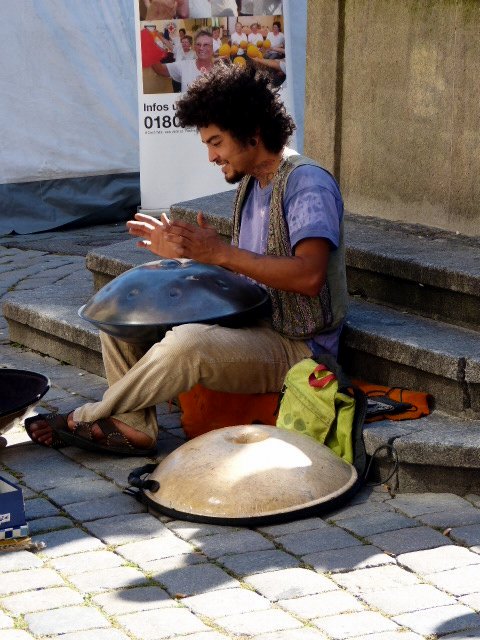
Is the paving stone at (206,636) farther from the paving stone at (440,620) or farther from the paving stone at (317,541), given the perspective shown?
the paving stone at (317,541)

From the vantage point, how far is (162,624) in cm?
358

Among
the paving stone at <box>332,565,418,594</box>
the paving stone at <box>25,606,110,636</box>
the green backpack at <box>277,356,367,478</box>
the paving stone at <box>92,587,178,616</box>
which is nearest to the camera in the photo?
the paving stone at <box>25,606,110,636</box>

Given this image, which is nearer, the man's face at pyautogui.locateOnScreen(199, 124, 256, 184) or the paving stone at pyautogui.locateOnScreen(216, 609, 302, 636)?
the paving stone at pyautogui.locateOnScreen(216, 609, 302, 636)

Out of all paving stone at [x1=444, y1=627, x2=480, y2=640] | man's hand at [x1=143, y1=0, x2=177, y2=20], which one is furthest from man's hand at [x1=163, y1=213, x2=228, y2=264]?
man's hand at [x1=143, y1=0, x2=177, y2=20]

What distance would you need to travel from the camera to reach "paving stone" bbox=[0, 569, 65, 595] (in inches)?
152

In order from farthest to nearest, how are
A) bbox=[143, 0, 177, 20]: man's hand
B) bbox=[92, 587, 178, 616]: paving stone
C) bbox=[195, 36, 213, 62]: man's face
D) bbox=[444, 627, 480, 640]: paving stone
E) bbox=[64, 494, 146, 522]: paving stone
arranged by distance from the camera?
bbox=[195, 36, 213, 62]: man's face, bbox=[143, 0, 177, 20]: man's hand, bbox=[64, 494, 146, 522]: paving stone, bbox=[92, 587, 178, 616]: paving stone, bbox=[444, 627, 480, 640]: paving stone

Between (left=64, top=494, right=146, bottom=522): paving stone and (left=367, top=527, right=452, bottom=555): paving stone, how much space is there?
0.86 meters

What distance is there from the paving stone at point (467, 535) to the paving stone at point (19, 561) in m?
1.29

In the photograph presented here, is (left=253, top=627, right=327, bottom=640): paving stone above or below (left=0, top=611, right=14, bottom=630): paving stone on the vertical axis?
above

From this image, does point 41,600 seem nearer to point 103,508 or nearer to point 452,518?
point 103,508

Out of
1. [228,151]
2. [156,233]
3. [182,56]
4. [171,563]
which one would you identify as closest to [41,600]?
[171,563]

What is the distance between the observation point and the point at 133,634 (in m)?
3.53

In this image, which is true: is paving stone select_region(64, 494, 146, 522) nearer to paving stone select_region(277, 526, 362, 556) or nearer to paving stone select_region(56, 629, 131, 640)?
paving stone select_region(277, 526, 362, 556)

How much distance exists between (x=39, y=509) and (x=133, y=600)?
0.87 m
